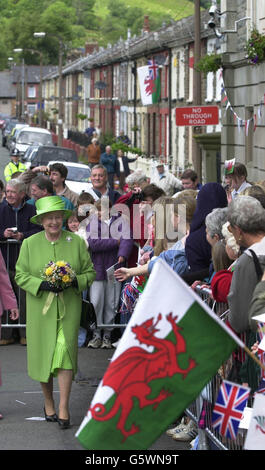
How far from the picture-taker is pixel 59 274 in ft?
26.9

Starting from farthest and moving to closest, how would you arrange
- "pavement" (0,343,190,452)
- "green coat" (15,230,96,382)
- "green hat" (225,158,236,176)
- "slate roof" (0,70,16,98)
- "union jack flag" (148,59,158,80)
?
"slate roof" (0,70,16,98), "union jack flag" (148,59,158,80), "green hat" (225,158,236,176), "green coat" (15,230,96,382), "pavement" (0,343,190,452)

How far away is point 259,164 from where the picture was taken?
76.8 feet

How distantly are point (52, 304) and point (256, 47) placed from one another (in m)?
14.7

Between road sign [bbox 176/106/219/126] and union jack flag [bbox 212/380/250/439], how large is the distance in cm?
1825

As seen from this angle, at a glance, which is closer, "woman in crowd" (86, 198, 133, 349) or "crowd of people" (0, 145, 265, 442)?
"crowd of people" (0, 145, 265, 442)

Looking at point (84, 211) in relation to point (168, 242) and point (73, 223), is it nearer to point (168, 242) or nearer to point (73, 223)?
point (73, 223)

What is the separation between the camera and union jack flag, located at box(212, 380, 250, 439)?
5.44 meters

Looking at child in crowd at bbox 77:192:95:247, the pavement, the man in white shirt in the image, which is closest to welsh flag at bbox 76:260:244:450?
the pavement

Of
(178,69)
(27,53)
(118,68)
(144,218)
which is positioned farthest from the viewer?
(27,53)

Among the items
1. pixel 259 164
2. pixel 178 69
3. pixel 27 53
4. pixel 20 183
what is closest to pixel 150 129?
pixel 178 69

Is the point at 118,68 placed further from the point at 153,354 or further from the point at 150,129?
the point at 153,354

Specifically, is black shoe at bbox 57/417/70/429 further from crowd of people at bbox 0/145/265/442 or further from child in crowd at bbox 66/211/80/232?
child in crowd at bbox 66/211/80/232
